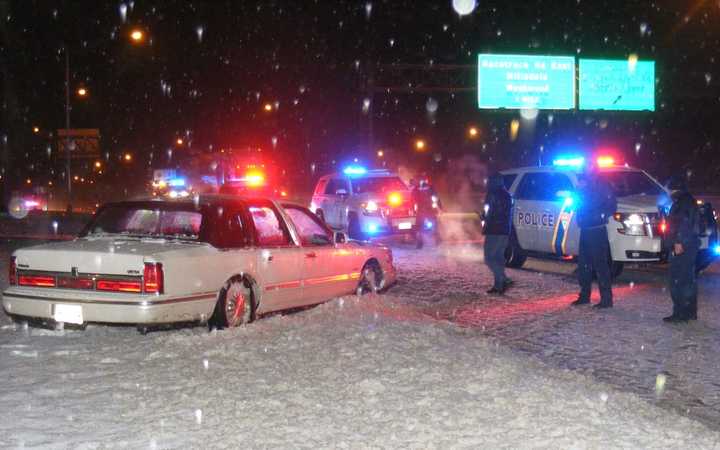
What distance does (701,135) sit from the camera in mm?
64250

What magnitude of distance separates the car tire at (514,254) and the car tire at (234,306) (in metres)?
7.19

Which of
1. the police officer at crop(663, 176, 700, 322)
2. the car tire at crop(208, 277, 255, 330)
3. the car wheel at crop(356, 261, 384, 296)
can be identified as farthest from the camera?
the car wheel at crop(356, 261, 384, 296)

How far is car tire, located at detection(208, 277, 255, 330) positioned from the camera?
26.4ft

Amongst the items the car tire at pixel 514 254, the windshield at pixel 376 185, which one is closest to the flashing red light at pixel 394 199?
the windshield at pixel 376 185

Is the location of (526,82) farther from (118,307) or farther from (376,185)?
(118,307)

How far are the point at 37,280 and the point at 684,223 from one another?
267 inches

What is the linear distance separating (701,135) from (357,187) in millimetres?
52219

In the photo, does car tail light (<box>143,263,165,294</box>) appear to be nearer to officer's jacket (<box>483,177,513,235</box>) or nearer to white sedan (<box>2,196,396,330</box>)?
white sedan (<box>2,196,396,330</box>)

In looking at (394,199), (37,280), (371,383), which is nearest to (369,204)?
(394,199)

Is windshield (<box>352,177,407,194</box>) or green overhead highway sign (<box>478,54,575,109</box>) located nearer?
windshield (<box>352,177,407,194</box>)

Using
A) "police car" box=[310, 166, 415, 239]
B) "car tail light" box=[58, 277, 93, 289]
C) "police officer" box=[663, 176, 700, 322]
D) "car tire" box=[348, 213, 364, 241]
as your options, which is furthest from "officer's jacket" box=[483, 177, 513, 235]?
"car tire" box=[348, 213, 364, 241]

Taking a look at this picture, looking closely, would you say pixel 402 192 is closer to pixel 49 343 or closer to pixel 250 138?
pixel 49 343

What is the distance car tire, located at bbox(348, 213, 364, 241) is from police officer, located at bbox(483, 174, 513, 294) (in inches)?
312

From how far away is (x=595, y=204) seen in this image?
10.2 metres
